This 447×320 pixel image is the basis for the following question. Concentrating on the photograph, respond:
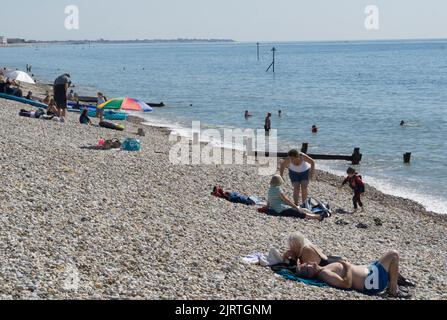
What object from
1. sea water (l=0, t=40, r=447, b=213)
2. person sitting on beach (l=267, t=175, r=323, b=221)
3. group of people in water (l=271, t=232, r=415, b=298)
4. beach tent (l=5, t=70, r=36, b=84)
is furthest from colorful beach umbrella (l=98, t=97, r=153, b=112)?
group of people in water (l=271, t=232, r=415, b=298)

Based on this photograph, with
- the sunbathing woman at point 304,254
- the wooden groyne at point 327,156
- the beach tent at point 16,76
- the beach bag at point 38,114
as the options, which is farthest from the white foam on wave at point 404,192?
the beach tent at point 16,76

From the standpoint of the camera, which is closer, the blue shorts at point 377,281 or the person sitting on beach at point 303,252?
the blue shorts at point 377,281

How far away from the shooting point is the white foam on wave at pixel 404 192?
18.4m

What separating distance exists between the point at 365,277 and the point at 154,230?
134 inches

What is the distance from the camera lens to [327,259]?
9062 mm

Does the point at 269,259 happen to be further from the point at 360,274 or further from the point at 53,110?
the point at 53,110

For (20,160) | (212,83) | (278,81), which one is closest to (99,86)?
(212,83)

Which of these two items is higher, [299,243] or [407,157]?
[299,243]

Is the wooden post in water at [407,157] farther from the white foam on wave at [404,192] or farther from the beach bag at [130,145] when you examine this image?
the beach bag at [130,145]

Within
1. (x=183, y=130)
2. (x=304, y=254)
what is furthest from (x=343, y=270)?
(x=183, y=130)

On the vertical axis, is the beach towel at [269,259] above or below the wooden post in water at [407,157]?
above

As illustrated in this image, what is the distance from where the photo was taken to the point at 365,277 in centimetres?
858

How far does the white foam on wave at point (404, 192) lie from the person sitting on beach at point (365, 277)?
9682mm
